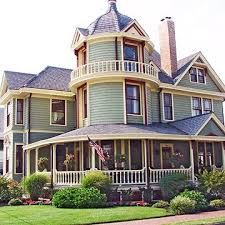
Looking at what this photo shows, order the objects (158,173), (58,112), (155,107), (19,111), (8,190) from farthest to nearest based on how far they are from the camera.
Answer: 1. (58,112)
2. (19,111)
3. (155,107)
4. (8,190)
5. (158,173)

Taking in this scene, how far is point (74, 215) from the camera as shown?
15.5 metres

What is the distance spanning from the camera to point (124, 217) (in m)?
15.4

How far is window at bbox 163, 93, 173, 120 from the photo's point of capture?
92.4 feet

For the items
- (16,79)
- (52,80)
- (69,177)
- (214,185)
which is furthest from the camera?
(52,80)

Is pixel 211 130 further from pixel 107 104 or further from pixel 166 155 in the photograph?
pixel 107 104

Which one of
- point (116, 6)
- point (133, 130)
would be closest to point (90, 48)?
point (116, 6)

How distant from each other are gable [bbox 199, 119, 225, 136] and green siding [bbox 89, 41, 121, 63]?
744cm

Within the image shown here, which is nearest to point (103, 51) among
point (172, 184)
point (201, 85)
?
point (201, 85)

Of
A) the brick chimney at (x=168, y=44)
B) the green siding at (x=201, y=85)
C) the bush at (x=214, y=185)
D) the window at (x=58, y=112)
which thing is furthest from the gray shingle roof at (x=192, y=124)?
the window at (x=58, y=112)

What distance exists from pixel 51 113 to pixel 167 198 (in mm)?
11218

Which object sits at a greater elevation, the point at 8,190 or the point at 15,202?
the point at 8,190

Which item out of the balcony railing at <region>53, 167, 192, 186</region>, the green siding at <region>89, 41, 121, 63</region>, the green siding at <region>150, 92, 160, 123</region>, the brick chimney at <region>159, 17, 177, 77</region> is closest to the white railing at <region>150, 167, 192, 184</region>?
the balcony railing at <region>53, 167, 192, 186</region>

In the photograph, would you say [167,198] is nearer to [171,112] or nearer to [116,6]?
[171,112]

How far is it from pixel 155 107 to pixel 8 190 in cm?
1196
